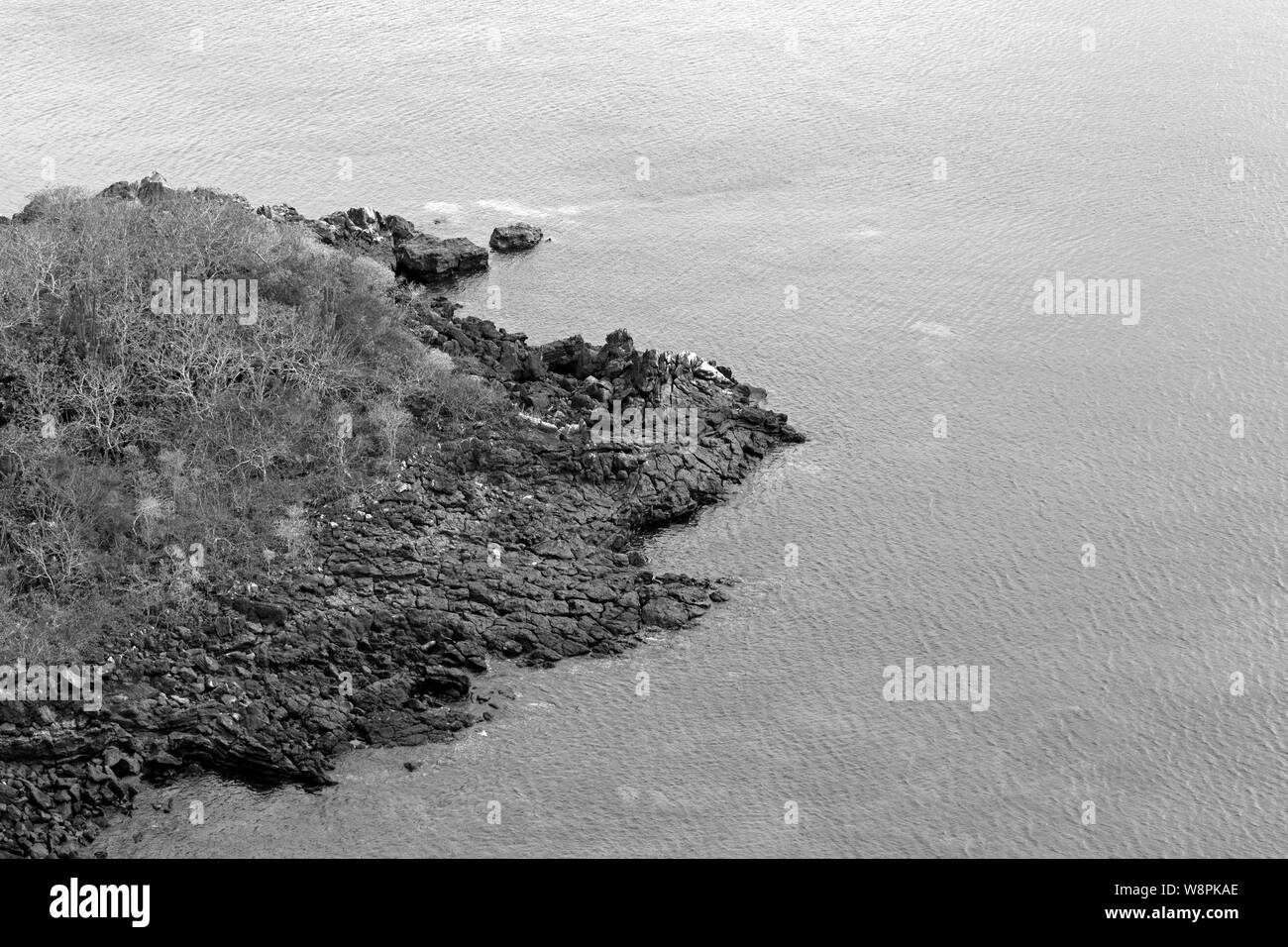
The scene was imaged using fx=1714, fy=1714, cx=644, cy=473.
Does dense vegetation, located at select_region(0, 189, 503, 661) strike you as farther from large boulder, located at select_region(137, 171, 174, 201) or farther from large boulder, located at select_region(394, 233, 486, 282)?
large boulder, located at select_region(394, 233, 486, 282)

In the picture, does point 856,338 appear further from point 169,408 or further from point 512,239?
point 169,408

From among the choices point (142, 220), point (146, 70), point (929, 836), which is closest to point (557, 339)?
point (142, 220)

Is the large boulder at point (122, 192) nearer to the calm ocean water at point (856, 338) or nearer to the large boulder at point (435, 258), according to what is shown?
the large boulder at point (435, 258)

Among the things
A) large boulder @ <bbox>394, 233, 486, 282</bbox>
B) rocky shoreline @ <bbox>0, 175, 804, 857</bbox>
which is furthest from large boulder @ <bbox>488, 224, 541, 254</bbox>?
rocky shoreline @ <bbox>0, 175, 804, 857</bbox>

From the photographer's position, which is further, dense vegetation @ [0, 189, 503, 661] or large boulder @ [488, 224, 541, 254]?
large boulder @ [488, 224, 541, 254]

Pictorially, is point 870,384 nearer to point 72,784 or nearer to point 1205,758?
point 1205,758
